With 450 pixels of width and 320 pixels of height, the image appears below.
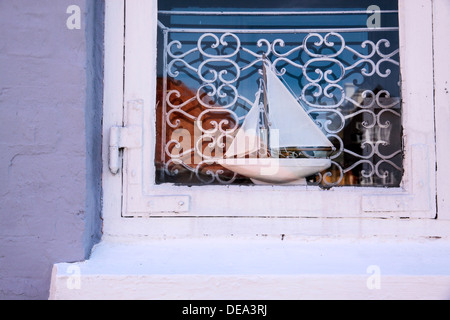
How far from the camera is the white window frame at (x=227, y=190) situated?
1.20 meters

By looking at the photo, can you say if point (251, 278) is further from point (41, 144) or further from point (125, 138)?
point (41, 144)

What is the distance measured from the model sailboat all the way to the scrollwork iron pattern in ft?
0.10

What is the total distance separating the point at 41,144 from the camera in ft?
3.46

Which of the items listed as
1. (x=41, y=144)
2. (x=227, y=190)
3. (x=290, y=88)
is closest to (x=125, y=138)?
(x=41, y=144)

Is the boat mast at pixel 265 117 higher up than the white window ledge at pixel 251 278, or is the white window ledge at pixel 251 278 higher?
the boat mast at pixel 265 117

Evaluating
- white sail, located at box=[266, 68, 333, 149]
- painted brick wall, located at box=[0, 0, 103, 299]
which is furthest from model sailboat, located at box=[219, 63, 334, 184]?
painted brick wall, located at box=[0, 0, 103, 299]

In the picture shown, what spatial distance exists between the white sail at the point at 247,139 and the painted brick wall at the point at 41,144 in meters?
0.51

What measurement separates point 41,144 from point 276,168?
78 cm

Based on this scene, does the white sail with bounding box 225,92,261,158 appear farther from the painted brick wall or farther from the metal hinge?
the painted brick wall

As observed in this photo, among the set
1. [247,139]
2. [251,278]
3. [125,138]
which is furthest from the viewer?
[247,139]

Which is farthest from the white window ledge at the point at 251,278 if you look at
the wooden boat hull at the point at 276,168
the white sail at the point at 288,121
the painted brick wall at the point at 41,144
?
the white sail at the point at 288,121

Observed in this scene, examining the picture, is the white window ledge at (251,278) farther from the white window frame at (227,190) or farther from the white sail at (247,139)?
the white sail at (247,139)

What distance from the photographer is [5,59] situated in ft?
3.49
